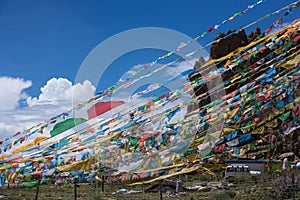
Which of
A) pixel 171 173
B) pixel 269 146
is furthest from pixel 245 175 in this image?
pixel 171 173

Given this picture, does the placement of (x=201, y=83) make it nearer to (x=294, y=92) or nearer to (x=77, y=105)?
(x=294, y=92)

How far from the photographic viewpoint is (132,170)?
26.7 feet

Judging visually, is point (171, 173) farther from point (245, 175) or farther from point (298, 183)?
point (245, 175)

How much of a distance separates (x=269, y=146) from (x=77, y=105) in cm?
447

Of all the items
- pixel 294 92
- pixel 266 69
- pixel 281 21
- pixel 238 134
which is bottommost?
pixel 238 134

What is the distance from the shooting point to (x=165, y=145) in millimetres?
8211

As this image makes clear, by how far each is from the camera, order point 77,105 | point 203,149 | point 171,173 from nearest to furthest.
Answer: point 171,173 → point 203,149 → point 77,105

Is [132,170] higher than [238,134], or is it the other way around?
[238,134]

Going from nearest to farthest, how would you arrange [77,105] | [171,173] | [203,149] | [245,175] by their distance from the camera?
[171,173]
[203,149]
[77,105]
[245,175]

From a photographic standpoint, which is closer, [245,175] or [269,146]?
[269,146]

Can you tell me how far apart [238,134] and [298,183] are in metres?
6.24

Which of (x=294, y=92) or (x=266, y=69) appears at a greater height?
(x=266, y=69)

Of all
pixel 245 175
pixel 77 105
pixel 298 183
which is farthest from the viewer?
pixel 245 175

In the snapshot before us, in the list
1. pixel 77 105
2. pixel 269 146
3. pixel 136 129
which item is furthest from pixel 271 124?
pixel 77 105
